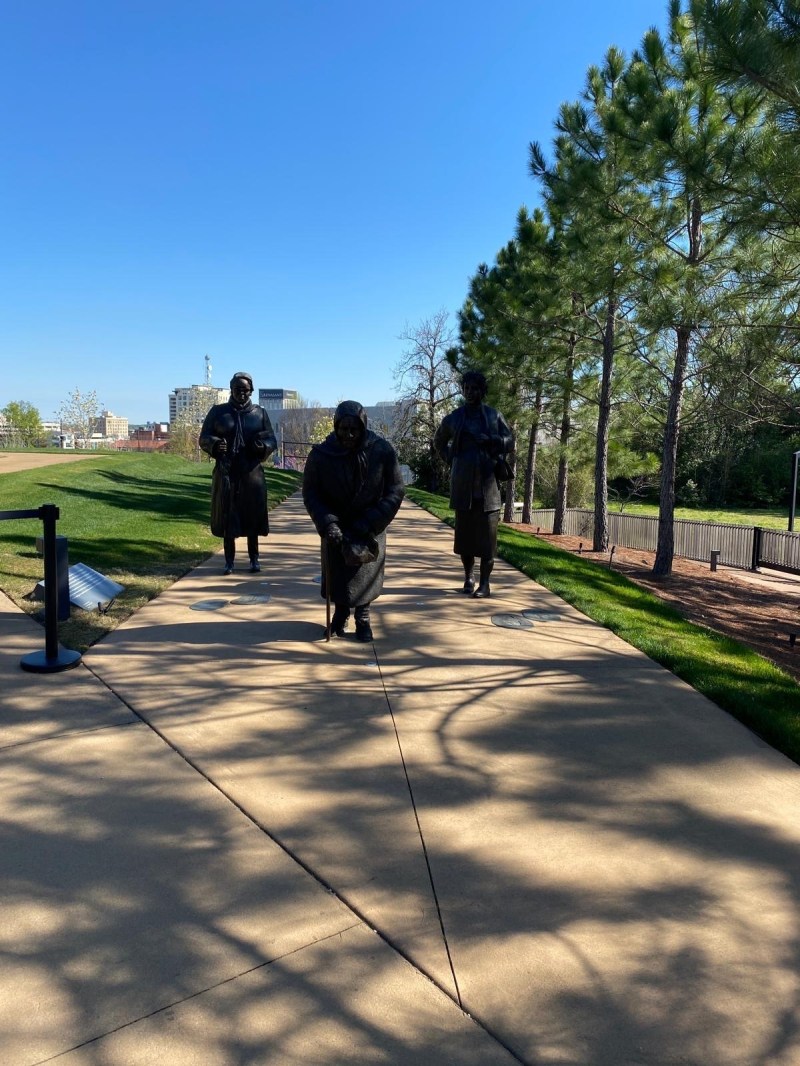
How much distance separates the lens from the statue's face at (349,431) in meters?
4.97

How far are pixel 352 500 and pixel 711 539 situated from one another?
1696 centimetres

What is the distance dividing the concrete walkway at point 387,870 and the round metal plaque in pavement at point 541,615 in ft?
5.07

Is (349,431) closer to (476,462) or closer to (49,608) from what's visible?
(476,462)

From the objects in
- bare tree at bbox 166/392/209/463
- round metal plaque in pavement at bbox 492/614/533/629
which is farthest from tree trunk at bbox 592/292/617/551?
bare tree at bbox 166/392/209/463

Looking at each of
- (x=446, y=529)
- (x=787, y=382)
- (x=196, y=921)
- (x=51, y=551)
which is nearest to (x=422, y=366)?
(x=446, y=529)

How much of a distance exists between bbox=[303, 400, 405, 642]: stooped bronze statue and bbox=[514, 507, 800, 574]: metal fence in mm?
13705

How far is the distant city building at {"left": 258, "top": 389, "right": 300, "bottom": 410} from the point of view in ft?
295

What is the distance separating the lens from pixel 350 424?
16.4 ft

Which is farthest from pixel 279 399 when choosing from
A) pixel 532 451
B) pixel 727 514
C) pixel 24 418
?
pixel 532 451

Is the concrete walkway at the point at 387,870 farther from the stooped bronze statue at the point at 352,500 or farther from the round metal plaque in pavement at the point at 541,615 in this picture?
the round metal plaque in pavement at the point at 541,615

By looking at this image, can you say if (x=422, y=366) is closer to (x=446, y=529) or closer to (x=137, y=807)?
(x=446, y=529)

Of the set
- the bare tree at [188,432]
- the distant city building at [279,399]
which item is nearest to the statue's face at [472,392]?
the bare tree at [188,432]

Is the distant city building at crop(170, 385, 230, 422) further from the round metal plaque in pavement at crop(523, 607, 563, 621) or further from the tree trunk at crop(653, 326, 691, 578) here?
the round metal plaque in pavement at crop(523, 607, 563, 621)

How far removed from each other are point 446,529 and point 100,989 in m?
11.3
